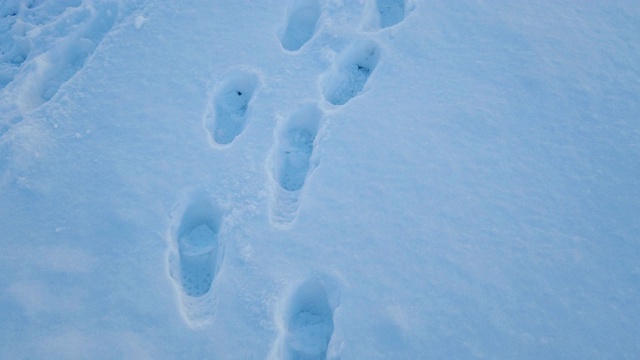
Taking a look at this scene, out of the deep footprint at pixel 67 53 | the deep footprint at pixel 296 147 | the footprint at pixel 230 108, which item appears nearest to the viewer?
the deep footprint at pixel 296 147

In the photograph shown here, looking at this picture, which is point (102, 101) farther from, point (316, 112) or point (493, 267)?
point (493, 267)

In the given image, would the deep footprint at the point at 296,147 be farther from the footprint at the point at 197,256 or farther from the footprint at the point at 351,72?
the footprint at the point at 197,256

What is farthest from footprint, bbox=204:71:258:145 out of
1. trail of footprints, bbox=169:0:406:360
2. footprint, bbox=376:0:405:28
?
footprint, bbox=376:0:405:28

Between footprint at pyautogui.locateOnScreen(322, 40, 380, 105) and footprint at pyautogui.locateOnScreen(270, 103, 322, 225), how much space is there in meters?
0.15

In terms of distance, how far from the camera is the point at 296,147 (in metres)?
1.88

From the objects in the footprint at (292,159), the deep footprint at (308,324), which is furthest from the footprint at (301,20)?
the deep footprint at (308,324)

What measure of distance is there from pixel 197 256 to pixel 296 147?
0.62m

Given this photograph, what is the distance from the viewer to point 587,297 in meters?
1.44

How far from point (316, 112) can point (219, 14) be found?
2.62ft

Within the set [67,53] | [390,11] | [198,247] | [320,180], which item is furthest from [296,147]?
[67,53]

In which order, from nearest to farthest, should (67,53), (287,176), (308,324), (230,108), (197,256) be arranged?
(308,324) < (197,256) < (287,176) < (230,108) < (67,53)

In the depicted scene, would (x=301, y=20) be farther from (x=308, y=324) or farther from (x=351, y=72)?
(x=308, y=324)

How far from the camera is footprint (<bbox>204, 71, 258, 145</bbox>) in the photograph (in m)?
1.90

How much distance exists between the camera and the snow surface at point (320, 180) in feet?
4.78
